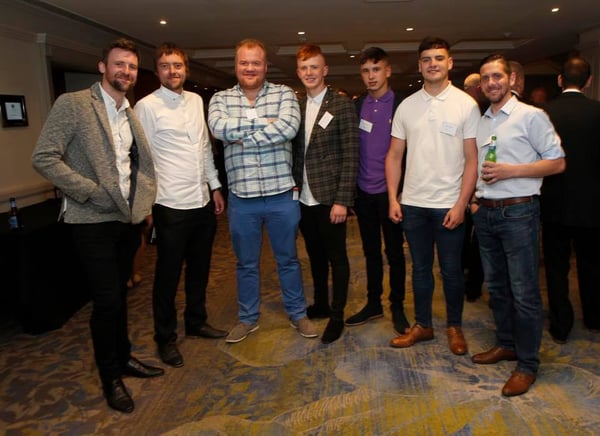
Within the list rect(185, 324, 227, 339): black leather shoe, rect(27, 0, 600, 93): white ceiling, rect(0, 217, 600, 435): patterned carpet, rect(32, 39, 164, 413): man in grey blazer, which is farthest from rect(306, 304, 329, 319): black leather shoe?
rect(27, 0, 600, 93): white ceiling

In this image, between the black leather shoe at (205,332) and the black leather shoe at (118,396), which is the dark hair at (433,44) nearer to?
→ the black leather shoe at (205,332)

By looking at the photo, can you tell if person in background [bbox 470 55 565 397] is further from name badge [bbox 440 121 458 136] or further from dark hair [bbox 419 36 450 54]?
dark hair [bbox 419 36 450 54]

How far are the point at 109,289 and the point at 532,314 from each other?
192 cm

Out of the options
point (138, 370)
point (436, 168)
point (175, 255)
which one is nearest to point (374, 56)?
point (436, 168)

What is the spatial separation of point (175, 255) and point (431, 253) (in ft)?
4.58

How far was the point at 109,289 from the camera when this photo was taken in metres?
2.17

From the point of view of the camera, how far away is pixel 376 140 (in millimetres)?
2836

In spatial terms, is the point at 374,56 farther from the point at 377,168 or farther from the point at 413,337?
the point at 413,337

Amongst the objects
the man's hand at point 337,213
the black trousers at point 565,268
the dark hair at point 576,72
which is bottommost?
the black trousers at point 565,268

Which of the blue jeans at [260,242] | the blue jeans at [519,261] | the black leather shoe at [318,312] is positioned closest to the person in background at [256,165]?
the blue jeans at [260,242]

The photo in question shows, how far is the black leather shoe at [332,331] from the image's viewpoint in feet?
9.46

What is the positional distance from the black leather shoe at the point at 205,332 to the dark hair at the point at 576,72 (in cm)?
242

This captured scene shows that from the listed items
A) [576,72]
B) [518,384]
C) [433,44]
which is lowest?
[518,384]

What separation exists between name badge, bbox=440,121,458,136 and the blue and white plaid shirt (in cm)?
76
